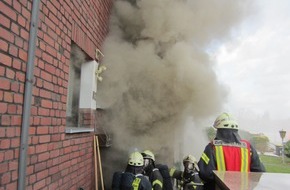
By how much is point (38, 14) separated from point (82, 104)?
2.30 metres

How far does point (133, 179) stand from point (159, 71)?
302 cm

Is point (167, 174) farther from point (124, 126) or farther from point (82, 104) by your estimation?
point (82, 104)

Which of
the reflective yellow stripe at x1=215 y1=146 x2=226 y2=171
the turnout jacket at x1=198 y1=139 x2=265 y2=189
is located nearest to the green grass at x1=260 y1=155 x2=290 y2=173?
the turnout jacket at x1=198 y1=139 x2=265 y2=189

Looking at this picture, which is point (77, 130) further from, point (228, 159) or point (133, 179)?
point (228, 159)

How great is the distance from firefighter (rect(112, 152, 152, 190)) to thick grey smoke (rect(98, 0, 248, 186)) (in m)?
1.78

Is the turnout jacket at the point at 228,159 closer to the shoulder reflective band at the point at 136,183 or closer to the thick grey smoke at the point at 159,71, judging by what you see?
the shoulder reflective band at the point at 136,183

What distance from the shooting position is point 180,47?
7.21 metres

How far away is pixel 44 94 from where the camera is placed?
2891mm

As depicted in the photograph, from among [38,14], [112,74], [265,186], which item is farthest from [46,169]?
[112,74]

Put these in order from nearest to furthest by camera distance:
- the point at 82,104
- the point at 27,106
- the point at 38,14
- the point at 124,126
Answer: the point at 27,106 → the point at 38,14 → the point at 82,104 → the point at 124,126

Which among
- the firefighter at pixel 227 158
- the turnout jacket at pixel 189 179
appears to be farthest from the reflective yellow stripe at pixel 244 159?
the turnout jacket at pixel 189 179

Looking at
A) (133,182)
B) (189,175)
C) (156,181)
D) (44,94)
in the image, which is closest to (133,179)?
(133,182)

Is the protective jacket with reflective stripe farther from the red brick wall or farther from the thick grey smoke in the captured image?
the thick grey smoke

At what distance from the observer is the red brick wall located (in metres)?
2.23
